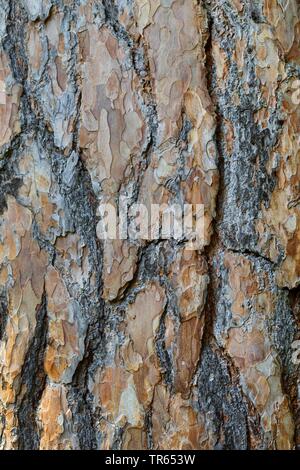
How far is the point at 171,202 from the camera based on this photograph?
0.73 meters

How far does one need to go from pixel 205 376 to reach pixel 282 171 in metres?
0.26

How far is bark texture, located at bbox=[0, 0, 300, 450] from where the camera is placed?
28.8 inches

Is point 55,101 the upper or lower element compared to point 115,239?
upper

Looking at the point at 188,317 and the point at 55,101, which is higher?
the point at 55,101

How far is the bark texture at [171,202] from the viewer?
73cm

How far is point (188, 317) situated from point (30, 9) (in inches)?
16.2

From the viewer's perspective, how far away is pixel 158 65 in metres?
0.73

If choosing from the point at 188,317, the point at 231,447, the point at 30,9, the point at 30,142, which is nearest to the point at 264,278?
the point at 188,317

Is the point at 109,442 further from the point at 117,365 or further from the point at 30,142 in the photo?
the point at 30,142

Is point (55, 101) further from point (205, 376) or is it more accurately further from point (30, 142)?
point (205, 376)
